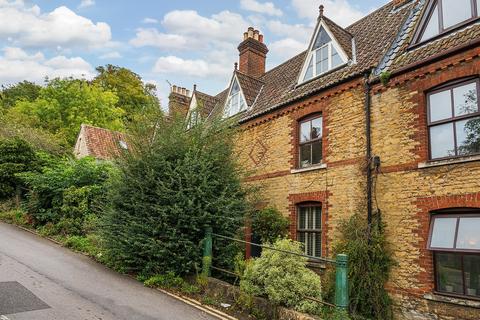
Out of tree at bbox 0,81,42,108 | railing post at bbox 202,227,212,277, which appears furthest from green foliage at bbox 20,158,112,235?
tree at bbox 0,81,42,108

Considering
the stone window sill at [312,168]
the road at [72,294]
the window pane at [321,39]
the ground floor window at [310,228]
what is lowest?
the road at [72,294]

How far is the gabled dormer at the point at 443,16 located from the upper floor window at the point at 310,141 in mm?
3751

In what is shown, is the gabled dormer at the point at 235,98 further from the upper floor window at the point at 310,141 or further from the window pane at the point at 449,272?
the window pane at the point at 449,272

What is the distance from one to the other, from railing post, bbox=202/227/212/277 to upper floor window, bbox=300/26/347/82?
23.2 feet

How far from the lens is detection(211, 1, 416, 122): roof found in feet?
35.7

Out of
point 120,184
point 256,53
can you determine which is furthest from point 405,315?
point 256,53

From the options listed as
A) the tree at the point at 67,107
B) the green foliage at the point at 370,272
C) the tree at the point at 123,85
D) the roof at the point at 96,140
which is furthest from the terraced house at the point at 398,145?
the tree at the point at 123,85

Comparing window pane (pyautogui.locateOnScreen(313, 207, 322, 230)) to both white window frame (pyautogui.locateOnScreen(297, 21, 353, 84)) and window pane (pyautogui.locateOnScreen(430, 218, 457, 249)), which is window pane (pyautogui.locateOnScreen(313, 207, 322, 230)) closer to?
window pane (pyautogui.locateOnScreen(430, 218, 457, 249))

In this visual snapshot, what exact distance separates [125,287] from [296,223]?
589 centimetres

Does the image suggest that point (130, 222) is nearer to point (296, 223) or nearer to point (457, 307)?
point (296, 223)

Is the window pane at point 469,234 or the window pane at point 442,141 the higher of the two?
the window pane at point 442,141

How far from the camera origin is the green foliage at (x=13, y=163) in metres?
19.6

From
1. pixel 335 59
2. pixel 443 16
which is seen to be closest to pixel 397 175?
pixel 443 16

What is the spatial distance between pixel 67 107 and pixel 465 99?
126ft
